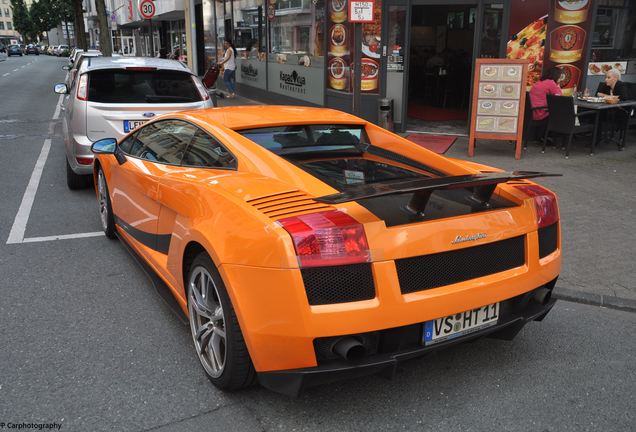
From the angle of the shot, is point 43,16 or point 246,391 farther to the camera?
point 43,16

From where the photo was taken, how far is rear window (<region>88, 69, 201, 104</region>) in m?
6.96

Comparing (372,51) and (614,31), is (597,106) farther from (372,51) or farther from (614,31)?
(372,51)

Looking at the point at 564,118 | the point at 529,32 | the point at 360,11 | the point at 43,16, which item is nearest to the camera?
the point at 360,11

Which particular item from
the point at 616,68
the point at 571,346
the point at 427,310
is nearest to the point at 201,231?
the point at 427,310

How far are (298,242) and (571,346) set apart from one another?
220cm

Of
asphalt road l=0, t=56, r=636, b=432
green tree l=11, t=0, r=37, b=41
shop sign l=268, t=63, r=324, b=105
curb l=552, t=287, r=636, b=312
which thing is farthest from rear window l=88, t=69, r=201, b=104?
green tree l=11, t=0, r=37, b=41

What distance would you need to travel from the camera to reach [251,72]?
18375 millimetres

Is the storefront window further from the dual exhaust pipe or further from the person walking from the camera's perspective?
the person walking

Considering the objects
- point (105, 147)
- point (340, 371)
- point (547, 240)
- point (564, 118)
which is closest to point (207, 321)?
point (340, 371)

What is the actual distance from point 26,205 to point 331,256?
5.65m

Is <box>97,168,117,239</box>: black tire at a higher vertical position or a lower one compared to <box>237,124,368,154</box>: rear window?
lower

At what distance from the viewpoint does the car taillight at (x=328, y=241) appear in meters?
2.45

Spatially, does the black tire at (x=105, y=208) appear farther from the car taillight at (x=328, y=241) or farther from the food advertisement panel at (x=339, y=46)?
the food advertisement panel at (x=339, y=46)

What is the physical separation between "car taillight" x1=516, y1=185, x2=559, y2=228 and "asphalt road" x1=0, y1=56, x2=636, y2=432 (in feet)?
2.96
